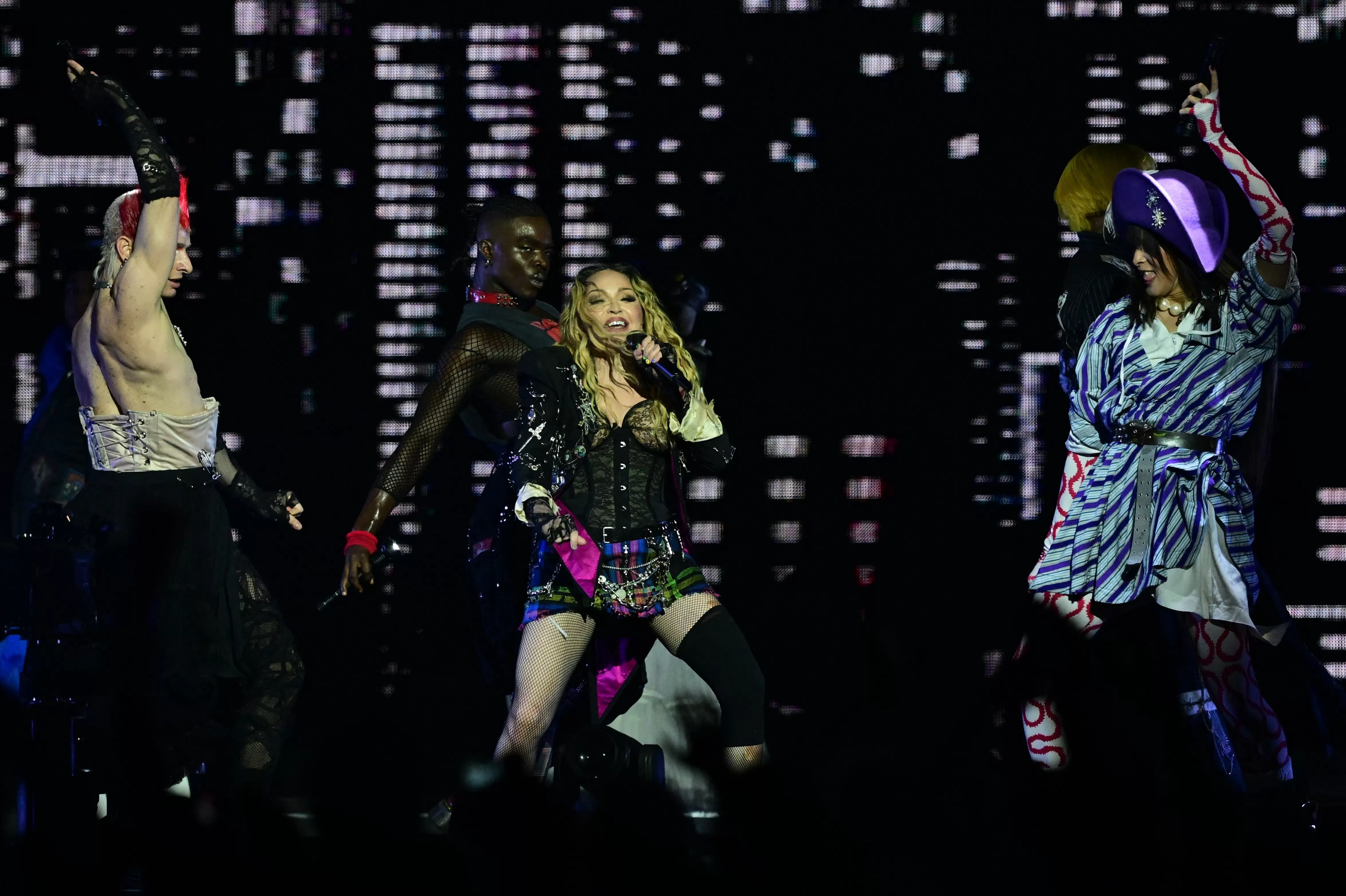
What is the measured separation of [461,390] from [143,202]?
101 centimetres

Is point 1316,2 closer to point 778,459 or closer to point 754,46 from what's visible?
point 754,46

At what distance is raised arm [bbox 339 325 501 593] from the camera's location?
461cm

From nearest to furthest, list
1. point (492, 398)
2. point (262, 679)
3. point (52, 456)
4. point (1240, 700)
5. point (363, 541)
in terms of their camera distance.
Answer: point (1240, 700)
point (363, 541)
point (262, 679)
point (492, 398)
point (52, 456)

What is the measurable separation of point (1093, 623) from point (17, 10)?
4.38m

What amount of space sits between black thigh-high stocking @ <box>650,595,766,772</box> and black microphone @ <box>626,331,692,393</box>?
0.52 meters

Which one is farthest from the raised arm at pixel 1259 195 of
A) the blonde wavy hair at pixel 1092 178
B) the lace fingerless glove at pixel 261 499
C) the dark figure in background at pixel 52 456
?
the dark figure in background at pixel 52 456

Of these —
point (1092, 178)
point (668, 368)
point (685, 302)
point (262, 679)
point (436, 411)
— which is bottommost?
point (262, 679)

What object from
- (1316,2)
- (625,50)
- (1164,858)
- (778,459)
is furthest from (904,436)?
(1164,858)

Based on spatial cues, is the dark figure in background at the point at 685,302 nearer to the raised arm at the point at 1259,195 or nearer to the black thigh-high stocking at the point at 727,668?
the black thigh-high stocking at the point at 727,668

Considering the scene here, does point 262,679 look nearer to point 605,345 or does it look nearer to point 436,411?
point 436,411

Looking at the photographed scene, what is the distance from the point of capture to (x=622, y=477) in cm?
417

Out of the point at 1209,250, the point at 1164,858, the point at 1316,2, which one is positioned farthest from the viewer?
the point at 1316,2

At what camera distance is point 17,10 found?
6047mm

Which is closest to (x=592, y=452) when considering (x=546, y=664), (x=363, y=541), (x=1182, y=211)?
(x=546, y=664)
